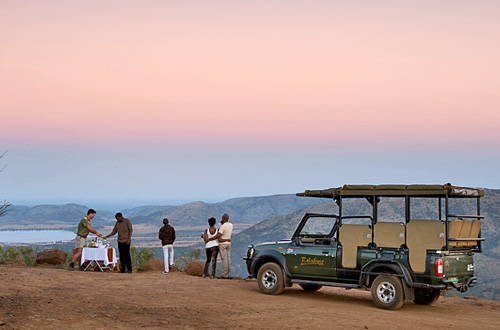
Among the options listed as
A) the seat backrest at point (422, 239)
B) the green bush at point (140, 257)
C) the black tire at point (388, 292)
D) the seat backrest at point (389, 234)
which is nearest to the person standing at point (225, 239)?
the seat backrest at point (389, 234)

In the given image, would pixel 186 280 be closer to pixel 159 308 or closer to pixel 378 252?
pixel 159 308

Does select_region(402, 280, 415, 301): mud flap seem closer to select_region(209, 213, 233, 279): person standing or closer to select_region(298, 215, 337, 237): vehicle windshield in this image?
select_region(298, 215, 337, 237): vehicle windshield

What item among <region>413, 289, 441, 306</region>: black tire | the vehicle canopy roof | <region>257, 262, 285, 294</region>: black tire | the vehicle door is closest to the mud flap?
<region>413, 289, 441, 306</region>: black tire

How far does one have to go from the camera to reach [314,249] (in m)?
16.2

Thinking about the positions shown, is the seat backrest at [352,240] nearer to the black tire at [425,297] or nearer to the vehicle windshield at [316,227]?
the vehicle windshield at [316,227]

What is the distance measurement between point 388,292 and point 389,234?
1327mm

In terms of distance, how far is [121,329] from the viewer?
1167 centimetres

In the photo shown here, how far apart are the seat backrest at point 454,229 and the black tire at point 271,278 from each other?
14.7ft

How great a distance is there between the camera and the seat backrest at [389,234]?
14805mm

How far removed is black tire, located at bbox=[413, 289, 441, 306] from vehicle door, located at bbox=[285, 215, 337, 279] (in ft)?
7.46

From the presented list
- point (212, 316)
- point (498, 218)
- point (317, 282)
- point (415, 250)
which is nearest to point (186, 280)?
point (317, 282)

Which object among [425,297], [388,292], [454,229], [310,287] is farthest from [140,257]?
[454,229]

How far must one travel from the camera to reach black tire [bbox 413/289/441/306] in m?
16.0

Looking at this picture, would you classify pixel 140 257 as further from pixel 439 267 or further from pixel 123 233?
pixel 439 267
